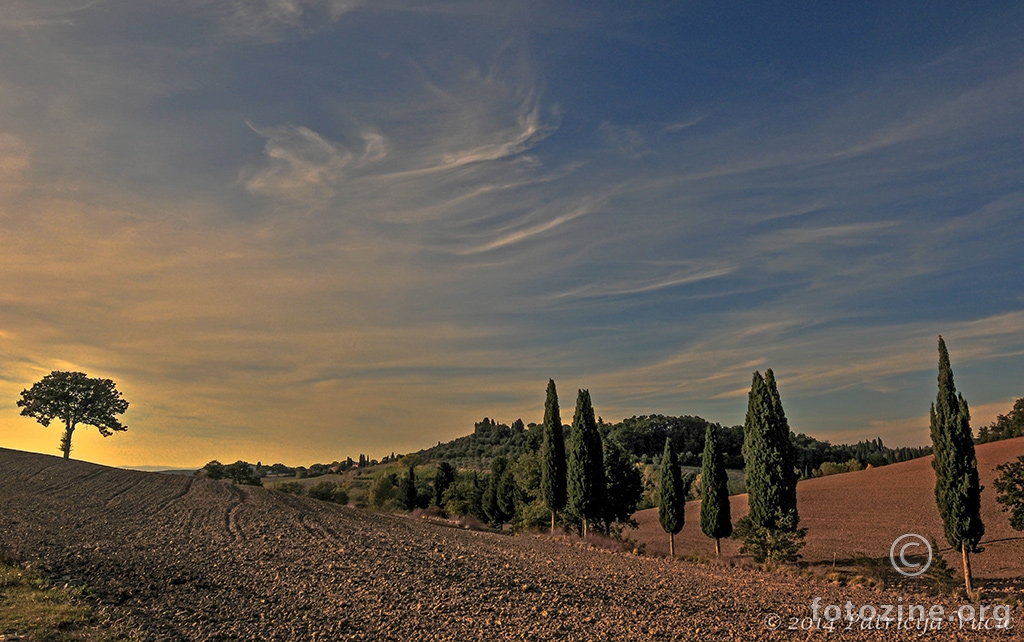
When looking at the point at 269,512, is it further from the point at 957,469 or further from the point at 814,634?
the point at 957,469

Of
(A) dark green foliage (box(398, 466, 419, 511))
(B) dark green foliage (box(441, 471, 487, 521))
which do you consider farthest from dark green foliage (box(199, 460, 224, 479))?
(B) dark green foliage (box(441, 471, 487, 521))

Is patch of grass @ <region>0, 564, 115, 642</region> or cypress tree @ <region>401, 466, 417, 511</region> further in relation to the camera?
cypress tree @ <region>401, 466, 417, 511</region>

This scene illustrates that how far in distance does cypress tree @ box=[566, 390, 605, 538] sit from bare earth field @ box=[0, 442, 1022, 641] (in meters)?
7.05

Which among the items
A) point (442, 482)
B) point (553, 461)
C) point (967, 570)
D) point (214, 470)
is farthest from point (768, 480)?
point (214, 470)

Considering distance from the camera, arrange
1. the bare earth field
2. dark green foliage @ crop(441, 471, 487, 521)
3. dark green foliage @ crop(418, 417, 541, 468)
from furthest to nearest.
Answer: dark green foliage @ crop(418, 417, 541, 468) → dark green foliage @ crop(441, 471, 487, 521) → the bare earth field

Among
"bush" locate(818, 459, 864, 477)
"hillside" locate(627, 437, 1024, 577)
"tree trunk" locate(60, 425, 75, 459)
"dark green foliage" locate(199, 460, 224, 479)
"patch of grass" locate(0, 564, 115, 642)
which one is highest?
"tree trunk" locate(60, 425, 75, 459)

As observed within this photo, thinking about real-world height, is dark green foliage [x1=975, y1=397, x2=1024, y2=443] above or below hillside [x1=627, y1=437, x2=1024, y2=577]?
above

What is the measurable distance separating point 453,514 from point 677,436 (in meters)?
77.1

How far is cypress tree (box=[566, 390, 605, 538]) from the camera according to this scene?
37.2 meters

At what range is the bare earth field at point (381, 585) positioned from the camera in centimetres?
1377

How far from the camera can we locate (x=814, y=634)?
46.4ft

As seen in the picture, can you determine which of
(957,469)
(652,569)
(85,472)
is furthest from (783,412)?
(85,472)

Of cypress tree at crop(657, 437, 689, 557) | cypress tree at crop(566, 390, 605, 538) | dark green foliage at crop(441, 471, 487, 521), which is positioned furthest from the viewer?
dark green foliage at crop(441, 471, 487, 521)

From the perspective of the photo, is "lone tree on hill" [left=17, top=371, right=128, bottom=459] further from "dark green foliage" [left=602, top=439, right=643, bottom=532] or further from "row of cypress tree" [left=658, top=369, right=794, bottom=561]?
"row of cypress tree" [left=658, top=369, right=794, bottom=561]
